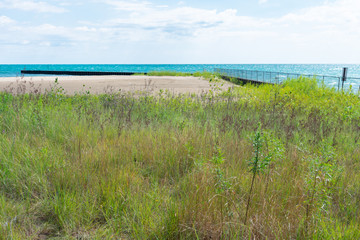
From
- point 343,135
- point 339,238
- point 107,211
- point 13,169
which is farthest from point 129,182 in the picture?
point 343,135

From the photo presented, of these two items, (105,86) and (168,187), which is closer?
(168,187)

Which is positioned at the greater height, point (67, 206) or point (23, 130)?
point (23, 130)

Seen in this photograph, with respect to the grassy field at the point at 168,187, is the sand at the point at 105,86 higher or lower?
higher

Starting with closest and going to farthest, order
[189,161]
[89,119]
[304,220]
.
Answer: [304,220]
[189,161]
[89,119]

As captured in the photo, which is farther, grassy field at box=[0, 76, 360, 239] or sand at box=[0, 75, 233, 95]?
sand at box=[0, 75, 233, 95]

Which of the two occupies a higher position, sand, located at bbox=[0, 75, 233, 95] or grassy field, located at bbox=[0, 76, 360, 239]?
sand, located at bbox=[0, 75, 233, 95]

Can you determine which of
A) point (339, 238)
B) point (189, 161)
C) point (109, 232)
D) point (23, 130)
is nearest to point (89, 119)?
point (23, 130)

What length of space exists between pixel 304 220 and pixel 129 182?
1.86m

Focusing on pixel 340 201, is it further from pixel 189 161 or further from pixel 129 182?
pixel 129 182

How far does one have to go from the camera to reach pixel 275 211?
277cm

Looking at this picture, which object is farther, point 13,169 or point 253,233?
point 13,169

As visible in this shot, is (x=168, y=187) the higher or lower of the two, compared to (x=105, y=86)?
lower

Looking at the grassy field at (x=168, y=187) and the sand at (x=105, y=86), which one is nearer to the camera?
the grassy field at (x=168, y=187)

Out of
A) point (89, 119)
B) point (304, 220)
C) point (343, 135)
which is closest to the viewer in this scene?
point (304, 220)
